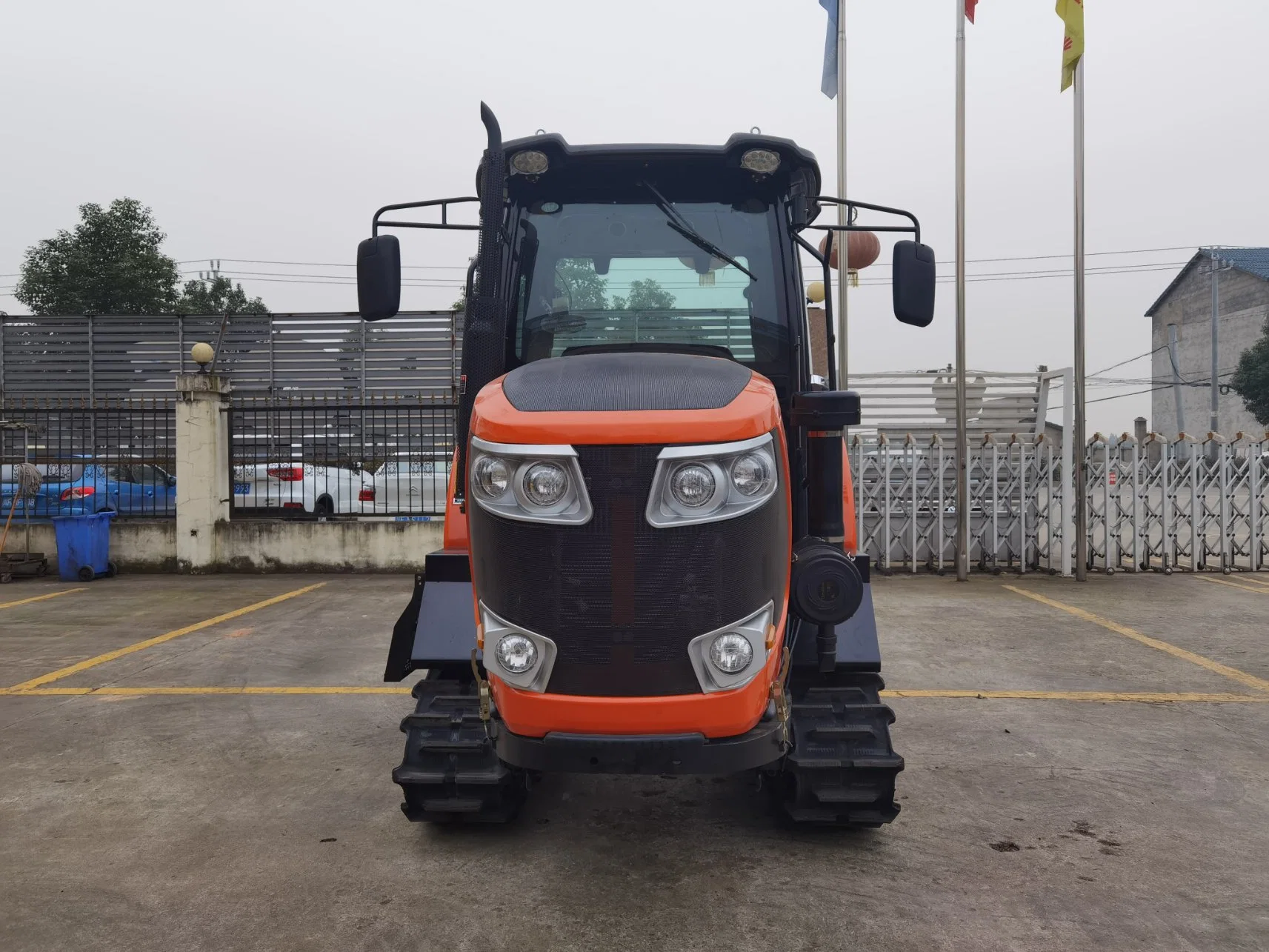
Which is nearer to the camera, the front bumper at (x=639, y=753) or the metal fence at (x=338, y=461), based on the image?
Answer: the front bumper at (x=639, y=753)

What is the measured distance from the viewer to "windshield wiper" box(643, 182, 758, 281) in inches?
143

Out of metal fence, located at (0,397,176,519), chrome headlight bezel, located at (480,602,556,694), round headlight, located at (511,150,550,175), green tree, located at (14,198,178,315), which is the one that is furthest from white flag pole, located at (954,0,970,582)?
green tree, located at (14,198,178,315)

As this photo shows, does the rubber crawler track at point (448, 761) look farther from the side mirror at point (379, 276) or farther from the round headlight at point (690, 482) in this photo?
the side mirror at point (379, 276)

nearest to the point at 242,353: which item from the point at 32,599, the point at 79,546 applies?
the point at 79,546

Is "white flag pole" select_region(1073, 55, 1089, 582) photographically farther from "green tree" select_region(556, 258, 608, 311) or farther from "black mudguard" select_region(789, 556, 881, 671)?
"green tree" select_region(556, 258, 608, 311)

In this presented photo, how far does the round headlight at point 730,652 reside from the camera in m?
2.79

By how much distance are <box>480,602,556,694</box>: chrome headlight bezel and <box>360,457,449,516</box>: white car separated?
32.0 feet

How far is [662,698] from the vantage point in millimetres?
2768

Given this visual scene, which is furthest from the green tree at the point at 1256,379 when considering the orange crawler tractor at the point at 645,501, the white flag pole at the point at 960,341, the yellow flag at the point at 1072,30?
the orange crawler tractor at the point at 645,501

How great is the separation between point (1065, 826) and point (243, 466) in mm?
11473

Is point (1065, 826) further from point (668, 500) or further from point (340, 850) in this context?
point (340, 850)

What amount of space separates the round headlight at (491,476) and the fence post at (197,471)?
10561mm

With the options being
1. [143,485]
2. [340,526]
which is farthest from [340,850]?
[143,485]

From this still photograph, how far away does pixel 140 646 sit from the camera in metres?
7.56
